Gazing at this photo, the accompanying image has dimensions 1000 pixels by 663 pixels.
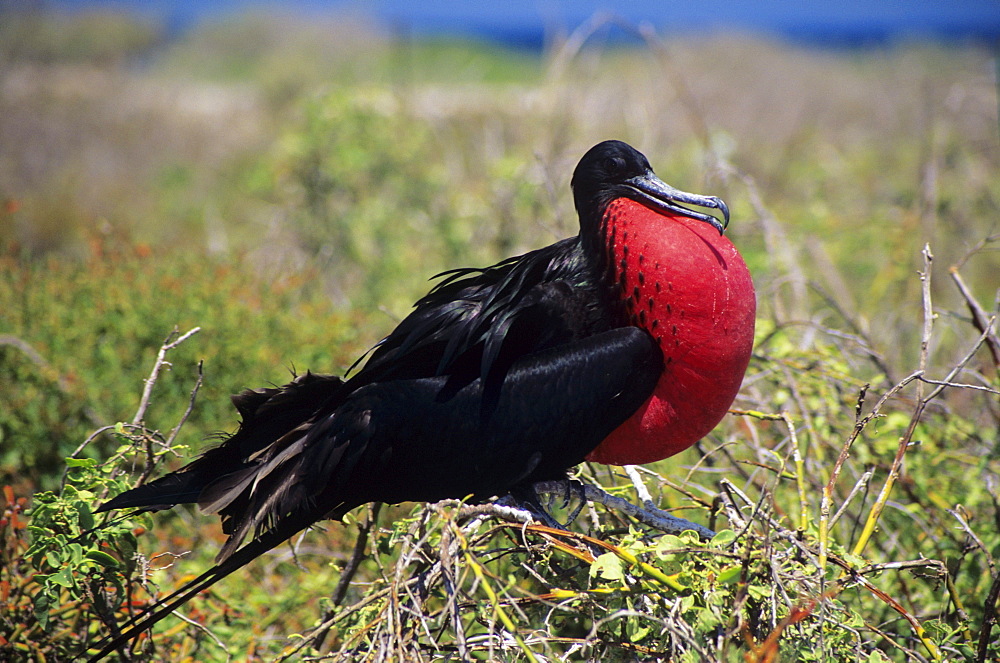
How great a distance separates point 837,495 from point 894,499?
0.26 m

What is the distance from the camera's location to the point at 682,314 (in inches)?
71.4

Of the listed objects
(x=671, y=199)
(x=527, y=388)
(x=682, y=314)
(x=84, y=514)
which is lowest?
(x=84, y=514)

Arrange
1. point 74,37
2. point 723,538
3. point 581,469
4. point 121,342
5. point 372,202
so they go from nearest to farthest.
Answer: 1. point 723,538
2. point 581,469
3. point 121,342
4. point 372,202
5. point 74,37

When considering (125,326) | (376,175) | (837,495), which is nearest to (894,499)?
(837,495)

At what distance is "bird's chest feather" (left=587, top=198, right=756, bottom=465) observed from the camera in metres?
1.78

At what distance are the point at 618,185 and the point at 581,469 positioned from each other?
0.81 metres

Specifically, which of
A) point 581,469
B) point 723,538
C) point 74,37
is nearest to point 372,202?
point 581,469

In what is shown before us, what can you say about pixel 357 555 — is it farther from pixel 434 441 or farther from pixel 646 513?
pixel 646 513

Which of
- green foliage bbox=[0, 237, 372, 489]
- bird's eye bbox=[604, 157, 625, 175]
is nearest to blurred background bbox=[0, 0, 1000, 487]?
green foliage bbox=[0, 237, 372, 489]

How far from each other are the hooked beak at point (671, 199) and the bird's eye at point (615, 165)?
0.04 metres

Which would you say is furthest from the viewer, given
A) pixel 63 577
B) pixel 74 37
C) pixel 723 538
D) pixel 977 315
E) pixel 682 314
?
pixel 74 37

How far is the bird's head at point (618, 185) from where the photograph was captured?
1.96 metres

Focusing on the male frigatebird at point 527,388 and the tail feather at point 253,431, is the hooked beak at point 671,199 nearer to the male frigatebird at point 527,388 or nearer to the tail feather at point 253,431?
the male frigatebird at point 527,388

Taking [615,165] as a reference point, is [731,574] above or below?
below
